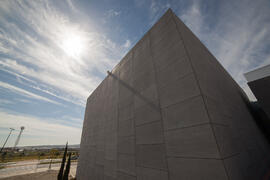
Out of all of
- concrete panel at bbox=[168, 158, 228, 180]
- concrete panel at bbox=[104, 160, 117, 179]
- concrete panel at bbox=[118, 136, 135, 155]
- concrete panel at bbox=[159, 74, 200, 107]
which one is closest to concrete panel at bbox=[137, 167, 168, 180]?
concrete panel at bbox=[168, 158, 228, 180]

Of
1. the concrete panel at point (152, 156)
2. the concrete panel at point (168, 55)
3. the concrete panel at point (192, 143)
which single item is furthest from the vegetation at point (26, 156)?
the concrete panel at point (168, 55)

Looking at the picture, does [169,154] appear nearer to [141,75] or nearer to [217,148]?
[217,148]

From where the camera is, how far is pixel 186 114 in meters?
3.43

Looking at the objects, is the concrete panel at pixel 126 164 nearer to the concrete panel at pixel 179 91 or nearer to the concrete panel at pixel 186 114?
the concrete panel at pixel 186 114

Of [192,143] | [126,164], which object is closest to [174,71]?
[192,143]

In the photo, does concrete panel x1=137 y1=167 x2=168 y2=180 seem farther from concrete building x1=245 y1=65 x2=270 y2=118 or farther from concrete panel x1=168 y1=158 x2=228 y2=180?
concrete building x1=245 y1=65 x2=270 y2=118

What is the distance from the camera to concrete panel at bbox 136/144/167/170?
12.7 ft

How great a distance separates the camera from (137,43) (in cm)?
775

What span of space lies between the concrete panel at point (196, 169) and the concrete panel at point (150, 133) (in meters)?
0.82

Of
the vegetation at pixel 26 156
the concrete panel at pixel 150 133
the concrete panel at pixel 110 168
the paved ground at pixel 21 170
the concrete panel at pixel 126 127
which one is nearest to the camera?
the concrete panel at pixel 150 133

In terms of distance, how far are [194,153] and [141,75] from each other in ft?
14.2

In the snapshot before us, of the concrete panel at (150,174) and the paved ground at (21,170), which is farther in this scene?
the paved ground at (21,170)

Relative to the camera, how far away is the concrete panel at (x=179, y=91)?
11.5 ft

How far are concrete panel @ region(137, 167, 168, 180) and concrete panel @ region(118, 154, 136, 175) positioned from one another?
1.55 feet
